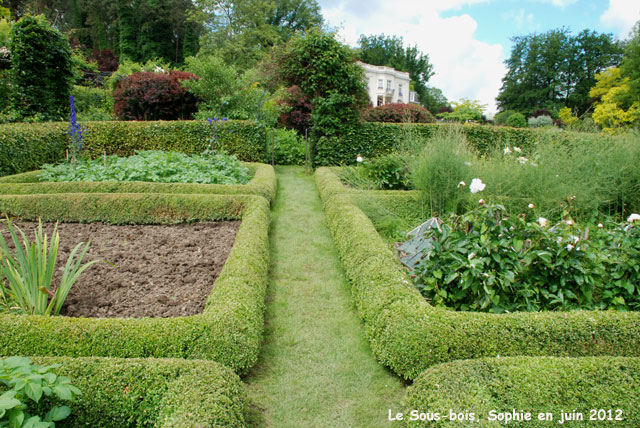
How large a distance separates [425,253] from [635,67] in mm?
29203

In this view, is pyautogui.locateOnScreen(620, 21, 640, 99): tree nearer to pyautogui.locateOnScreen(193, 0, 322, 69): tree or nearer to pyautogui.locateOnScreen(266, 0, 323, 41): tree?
pyautogui.locateOnScreen(193, 0, 322, 69): tree

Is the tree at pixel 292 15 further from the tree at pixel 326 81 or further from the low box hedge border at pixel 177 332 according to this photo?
the low box hedge border at pixel 177 332

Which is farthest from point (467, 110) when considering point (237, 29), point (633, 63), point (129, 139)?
point (129, 139)

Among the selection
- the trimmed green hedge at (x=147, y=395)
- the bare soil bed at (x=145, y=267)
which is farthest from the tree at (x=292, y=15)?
the trimmed green hedge at (x=147, y=395)

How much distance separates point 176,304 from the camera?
3010 mm

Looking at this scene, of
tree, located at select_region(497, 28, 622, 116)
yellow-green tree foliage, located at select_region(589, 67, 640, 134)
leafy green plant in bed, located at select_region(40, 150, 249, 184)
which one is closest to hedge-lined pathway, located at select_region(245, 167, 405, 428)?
leafy green plant in bed, located at select_region(40, 150, 249, 184)

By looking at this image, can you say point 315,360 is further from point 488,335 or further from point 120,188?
point 120,188

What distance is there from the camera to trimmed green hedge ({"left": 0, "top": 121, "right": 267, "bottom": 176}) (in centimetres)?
708

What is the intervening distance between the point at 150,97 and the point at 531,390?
476 inches

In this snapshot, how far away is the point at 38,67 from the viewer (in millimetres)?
9320

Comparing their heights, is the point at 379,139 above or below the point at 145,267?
above

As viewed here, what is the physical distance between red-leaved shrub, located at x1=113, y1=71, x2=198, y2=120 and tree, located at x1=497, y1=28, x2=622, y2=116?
36.0m

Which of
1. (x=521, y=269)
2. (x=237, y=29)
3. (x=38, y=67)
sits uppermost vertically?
(x=237, y=29)

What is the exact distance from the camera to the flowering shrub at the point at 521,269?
9.05 feet
